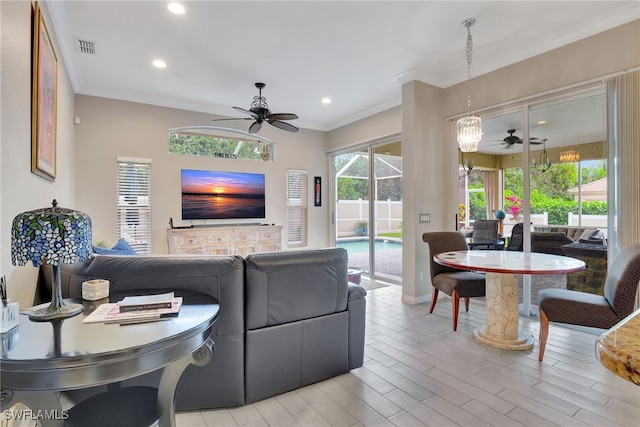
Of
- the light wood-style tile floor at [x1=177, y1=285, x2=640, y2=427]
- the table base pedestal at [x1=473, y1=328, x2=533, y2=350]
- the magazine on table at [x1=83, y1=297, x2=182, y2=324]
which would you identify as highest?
the magazine on table at [x1=83, y1=297, x2=182, y2=324]

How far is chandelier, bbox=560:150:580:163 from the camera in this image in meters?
3.35

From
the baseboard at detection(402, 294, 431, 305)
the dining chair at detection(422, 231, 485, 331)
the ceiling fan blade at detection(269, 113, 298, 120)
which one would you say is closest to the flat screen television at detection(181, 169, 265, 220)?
the ceiling fan blade at detection(269, 113, 298, 120)

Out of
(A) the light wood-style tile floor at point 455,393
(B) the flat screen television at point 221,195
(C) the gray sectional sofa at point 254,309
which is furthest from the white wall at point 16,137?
(B) the flat screen television at point 221,195

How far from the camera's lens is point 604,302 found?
7.95 ft

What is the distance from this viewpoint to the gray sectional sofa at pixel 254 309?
5.95ft

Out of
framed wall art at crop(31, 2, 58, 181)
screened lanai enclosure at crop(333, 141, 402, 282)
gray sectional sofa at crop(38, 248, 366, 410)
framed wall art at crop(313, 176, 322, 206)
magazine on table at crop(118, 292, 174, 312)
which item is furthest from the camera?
framed wall art at crop(313, 176, 322, 206)

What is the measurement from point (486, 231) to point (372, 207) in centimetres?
203

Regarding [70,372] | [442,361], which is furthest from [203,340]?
[442,361]

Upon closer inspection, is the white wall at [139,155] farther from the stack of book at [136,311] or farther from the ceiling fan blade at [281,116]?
the stack of book at [136,311]

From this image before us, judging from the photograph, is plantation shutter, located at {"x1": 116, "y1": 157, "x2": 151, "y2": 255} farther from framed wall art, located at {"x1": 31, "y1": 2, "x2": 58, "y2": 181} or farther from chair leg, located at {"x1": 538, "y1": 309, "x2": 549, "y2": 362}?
chair leg, located at {"x1": 538, "y1": 309, "x2": 549, "y2": 362}

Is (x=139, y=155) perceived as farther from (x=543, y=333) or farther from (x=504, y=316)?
(x=543, y=333)

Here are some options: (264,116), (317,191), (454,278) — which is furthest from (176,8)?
(317,191)

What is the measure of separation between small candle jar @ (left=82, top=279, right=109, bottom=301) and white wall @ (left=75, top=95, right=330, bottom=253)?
3726mm

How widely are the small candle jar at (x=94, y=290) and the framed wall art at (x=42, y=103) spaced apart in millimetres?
1178
